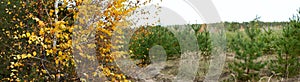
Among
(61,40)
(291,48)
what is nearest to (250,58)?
(291,48)

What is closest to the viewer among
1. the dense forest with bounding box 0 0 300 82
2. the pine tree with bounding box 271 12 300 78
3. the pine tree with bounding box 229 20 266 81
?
the dense forest with bounding box 0 0 300 82

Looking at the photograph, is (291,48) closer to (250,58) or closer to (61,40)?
(250,58)

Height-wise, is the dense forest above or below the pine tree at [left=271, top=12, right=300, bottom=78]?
above

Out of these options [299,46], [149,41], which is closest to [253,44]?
[299,46]

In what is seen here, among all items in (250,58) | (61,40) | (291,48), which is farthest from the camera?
Result: (250,58)

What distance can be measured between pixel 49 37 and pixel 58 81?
0.81 metres

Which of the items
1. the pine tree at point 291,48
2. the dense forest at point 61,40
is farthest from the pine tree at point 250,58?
the dense forest at point 61,40

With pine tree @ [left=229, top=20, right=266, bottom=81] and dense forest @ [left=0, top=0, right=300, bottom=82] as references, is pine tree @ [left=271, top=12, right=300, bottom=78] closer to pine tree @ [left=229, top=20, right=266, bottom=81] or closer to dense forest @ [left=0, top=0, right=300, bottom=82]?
pine tree @ [left=229, top=20, right=266, bottom=81]

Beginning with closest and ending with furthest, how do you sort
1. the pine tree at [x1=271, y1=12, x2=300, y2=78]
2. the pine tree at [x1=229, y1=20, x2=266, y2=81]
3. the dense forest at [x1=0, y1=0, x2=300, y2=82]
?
the dense forest at [x1=0, y1=0, x2=300, y2=82]
the pine tree at [x1=271, y1=12, x2=300, y2=78]
the pine tree at [x1=229, y1=20, x2=266, y2=81]

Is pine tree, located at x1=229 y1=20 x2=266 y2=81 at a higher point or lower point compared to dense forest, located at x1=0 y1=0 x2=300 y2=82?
lower

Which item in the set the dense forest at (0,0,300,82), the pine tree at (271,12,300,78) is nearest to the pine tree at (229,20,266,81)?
the pine tree at (271,12,300,78)

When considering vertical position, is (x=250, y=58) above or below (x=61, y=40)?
below

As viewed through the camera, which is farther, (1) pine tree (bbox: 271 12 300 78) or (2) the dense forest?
(1) pine tree (bbox: 271 12 300 78)

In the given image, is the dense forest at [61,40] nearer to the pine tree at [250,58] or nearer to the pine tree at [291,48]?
the pine tree at [250,58]
